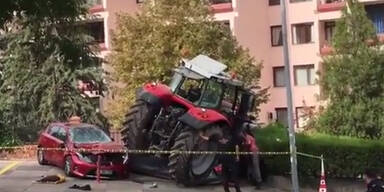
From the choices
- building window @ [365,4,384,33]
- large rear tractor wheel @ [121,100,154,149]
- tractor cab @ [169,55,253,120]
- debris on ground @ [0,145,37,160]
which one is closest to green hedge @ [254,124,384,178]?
tractor cab @ [169,55,253,120]

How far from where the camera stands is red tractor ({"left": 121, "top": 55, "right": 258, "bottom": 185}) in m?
20.1

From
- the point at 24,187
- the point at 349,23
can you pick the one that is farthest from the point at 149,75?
the point at 24,187

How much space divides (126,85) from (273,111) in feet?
56.3

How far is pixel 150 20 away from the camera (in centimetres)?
3531

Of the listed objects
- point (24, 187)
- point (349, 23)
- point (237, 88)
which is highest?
point (349, 23)

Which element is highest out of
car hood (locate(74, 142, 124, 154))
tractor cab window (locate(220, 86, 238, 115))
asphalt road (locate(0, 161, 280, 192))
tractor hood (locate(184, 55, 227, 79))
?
tractor hood (locate(184, 55, 227, 79))

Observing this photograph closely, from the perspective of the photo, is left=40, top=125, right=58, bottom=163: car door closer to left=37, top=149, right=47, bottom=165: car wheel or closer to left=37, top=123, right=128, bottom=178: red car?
left=37, top=123, right=128, bottom=178: red car

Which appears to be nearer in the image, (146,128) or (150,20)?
(146,128)

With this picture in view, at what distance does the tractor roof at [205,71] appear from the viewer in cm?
2094

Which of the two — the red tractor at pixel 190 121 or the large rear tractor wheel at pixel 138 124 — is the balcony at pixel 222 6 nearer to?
the red tractor at pixel 190 121

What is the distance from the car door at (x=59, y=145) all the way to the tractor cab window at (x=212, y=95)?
4.16m

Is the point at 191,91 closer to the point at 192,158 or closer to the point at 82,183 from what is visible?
the point at 192,158

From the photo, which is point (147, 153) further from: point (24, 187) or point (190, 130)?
point (24, 187)

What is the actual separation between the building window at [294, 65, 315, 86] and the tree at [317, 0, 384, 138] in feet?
51.6
